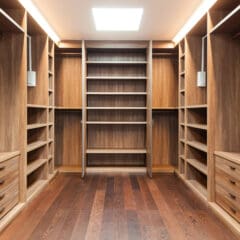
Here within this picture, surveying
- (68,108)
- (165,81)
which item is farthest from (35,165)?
(165,81)

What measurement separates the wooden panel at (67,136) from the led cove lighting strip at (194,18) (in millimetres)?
2385

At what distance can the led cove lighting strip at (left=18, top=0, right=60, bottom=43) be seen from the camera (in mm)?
3213

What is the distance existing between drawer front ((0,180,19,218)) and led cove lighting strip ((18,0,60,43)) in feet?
6.63

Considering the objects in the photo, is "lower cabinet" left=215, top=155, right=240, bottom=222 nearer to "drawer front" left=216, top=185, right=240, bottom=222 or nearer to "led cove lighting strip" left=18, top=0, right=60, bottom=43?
"drawer front" left=216, top=185, right=240, bottom=222

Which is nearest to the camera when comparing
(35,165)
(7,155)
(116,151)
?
(7,155)

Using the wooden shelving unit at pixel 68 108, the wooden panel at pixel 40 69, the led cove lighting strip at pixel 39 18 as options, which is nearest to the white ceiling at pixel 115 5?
the led cove lighting strip at pixel 39 18

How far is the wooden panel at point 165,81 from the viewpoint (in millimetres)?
5441

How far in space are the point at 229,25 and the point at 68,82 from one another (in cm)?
329

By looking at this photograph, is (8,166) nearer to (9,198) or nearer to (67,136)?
(9,198)

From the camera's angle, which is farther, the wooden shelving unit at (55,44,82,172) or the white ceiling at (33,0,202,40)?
the wooden shelving unit at (55,44,82,172)

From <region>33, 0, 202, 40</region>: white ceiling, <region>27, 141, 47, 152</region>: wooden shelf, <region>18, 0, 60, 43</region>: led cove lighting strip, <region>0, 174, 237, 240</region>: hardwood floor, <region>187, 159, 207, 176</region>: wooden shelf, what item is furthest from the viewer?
<region>187, 159, 207, 176</region>: wooden shelf

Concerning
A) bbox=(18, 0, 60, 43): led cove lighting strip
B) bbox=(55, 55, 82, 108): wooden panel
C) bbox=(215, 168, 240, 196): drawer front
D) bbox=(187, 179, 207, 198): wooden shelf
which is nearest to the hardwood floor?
bbox=(187, 179, 207, 198): wooden shelf

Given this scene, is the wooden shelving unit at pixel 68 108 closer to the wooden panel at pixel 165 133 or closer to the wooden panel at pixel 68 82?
the wooden panel at pixel 68 82

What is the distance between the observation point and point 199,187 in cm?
398
